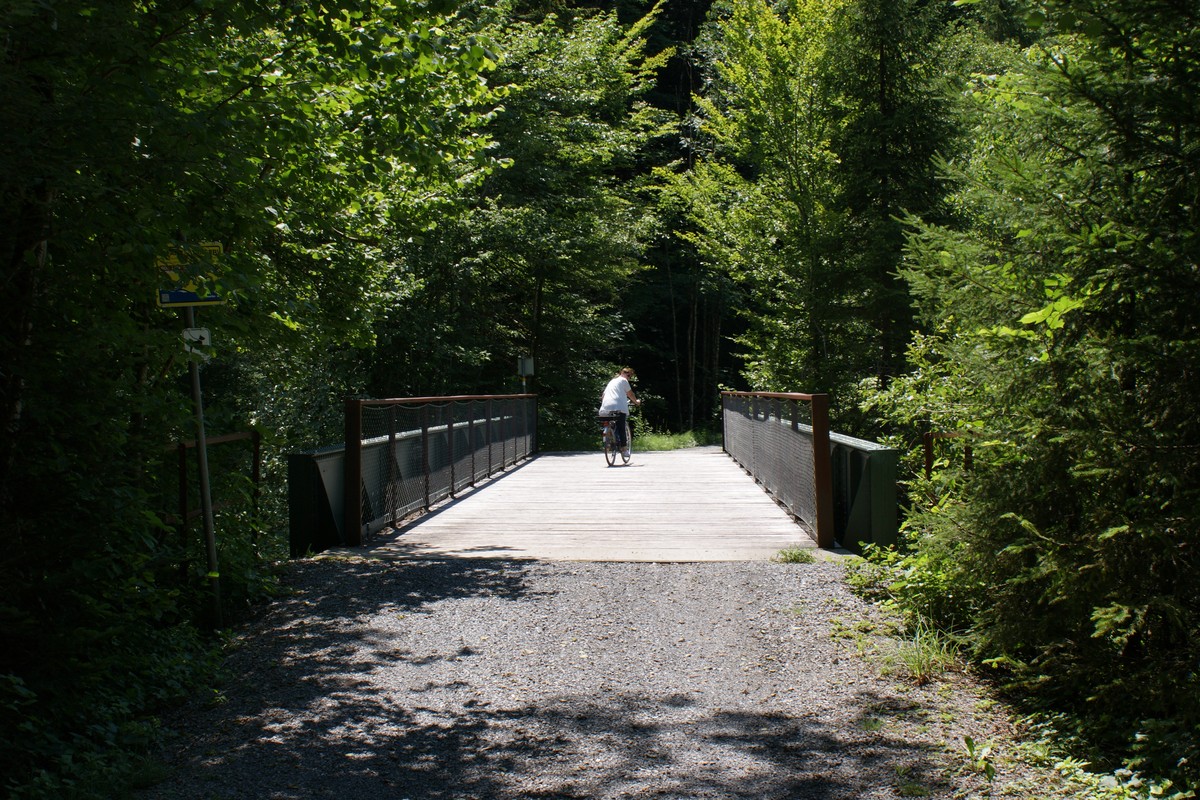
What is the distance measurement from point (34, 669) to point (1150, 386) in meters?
4.48

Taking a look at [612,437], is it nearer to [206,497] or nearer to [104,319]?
[206,497]

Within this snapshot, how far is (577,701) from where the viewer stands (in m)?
4.66

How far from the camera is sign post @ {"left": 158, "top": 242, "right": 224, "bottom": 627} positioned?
4.74m

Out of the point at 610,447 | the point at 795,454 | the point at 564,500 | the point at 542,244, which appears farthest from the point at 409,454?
the point at 542,244

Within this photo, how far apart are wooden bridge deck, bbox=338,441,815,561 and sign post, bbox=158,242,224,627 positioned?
7.10 feet

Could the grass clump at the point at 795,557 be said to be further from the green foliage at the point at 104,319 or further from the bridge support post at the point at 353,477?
the green foliage at the point at 104,319

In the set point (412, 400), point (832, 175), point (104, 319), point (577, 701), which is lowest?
point (577, 701)

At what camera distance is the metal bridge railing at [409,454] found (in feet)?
27.7

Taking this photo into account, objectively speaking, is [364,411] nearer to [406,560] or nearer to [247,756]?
[406,560]

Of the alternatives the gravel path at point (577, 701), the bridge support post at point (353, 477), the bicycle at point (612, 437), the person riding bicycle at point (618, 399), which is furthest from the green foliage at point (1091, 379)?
the bicycle at point (612, 437)

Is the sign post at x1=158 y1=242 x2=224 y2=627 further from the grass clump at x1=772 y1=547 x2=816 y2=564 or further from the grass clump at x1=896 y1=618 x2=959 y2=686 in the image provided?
the grass clump at x1=772 y1=547 x2=816 y2=564

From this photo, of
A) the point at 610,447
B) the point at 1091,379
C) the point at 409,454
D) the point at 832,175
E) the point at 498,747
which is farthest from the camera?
the point at 832,175

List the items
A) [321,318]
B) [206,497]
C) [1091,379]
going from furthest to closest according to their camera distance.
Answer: [321,318], [206,497], [1091,379]

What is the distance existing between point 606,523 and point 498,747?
5.77 metres
